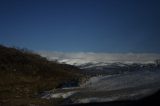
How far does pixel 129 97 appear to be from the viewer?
70.9 ft

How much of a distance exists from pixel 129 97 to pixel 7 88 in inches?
834

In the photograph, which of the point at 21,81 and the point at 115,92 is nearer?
the point at 115,92

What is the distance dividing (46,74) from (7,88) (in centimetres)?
1708

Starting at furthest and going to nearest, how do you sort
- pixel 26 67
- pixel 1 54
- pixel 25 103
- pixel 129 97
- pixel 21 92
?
pixel 1 54 < pixel 26 67 < pixel 21 92 < pixel 25 103 < pixel 129 97

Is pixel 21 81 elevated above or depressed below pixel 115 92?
above

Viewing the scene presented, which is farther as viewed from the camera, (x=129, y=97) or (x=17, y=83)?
(x=17, y=83)

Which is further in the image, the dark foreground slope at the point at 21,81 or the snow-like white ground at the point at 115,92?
the dark foreground slope at the point at 21,81

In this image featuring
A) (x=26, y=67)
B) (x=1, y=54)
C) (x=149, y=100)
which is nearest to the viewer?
(x=149, y=100)

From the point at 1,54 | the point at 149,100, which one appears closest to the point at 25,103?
the point at 149,100

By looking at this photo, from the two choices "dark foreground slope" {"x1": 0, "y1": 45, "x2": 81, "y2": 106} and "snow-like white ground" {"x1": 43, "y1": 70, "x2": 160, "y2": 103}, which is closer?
"snow-like white ground" {"x1": 43, "y1": 70, "x2": 160, "y2": 103}

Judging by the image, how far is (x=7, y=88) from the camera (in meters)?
A: 38.4

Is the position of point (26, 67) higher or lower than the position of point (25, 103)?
higher

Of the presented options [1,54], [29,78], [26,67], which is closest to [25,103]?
[29,78]

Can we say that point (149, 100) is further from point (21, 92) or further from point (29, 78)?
point (29, 78)
